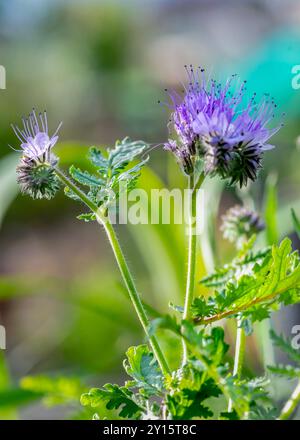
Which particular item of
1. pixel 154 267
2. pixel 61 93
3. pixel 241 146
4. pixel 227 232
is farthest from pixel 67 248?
pixel 241 146

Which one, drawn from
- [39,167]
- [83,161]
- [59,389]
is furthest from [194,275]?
[83,161]

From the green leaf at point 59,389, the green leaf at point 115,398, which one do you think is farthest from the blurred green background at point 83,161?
the green leaf at point 115,398

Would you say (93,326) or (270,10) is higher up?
(270,10)

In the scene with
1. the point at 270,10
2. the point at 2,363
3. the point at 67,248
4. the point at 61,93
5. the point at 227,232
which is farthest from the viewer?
the point at 270,10

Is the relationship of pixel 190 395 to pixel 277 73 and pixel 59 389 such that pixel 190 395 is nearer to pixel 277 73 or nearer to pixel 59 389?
pixel 59 389
